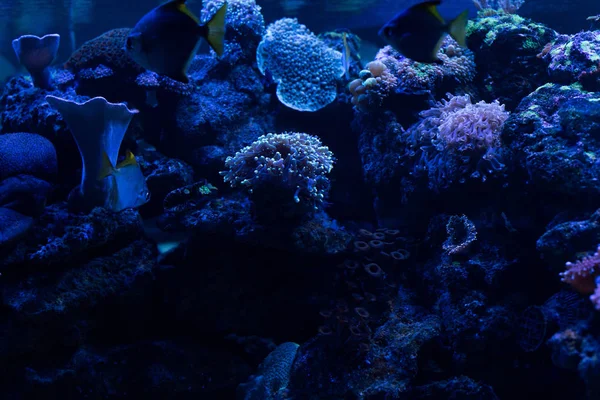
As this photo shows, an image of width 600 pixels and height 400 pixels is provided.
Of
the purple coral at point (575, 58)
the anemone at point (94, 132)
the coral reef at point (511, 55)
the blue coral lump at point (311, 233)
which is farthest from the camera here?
the coral reef at point (511, 55)

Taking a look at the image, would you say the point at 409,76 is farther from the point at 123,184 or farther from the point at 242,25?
the point at 123,184

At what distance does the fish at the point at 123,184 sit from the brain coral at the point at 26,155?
743mm

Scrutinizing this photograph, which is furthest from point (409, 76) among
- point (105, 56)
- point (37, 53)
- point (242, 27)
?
point (37, 53)

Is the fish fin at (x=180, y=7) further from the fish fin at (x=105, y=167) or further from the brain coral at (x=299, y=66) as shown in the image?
the brain coral at (x=299, y=66)

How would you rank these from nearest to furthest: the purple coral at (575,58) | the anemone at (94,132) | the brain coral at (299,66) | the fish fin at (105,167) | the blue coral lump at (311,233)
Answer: the blue coral lump at (311,233), the anemone at (94,132), the fish fin at (105,167), the purple coral at (575,58), the brain coral at (299,66)

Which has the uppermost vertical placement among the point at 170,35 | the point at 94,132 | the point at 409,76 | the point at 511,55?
the point at 170,35

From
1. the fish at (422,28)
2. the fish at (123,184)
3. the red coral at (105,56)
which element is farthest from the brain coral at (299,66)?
the fish at (422,28)

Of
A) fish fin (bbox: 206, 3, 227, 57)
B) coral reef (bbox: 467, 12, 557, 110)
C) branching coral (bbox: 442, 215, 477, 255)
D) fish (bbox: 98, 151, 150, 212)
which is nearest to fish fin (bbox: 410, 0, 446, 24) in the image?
fish fin (bbox: 206, 3, 227, 57)

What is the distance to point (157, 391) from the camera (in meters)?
3.28

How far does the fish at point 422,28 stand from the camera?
2453mm

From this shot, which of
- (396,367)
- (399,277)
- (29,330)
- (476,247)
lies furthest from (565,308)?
(29,330)

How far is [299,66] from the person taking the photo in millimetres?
5395

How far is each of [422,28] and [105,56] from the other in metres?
3.77

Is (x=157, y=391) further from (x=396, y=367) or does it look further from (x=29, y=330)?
(x=396, y=367)
